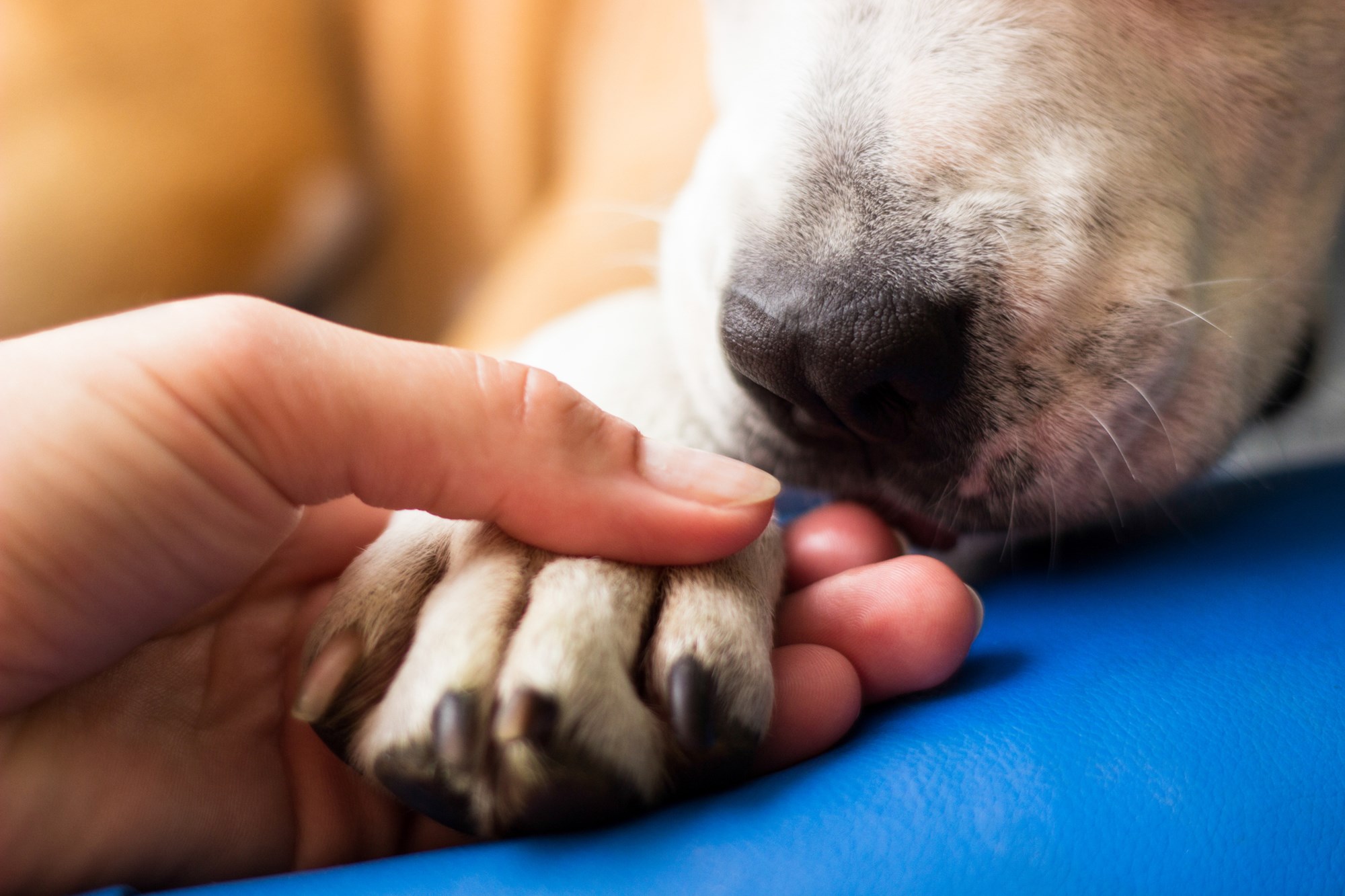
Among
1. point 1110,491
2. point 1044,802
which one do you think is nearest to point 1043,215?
point 1110,491

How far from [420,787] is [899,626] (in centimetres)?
32

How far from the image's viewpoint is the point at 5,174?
5.83 ft

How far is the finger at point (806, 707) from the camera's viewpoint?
64 centimetres

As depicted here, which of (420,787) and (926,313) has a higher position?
(926,313)

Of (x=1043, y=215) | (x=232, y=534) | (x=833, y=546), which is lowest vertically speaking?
(x=833, y=546)

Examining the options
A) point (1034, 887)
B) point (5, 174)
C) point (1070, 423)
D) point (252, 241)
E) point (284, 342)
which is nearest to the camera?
point (1034, 887)

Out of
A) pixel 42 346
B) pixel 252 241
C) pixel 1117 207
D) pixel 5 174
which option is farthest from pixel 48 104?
pixel 1117 207

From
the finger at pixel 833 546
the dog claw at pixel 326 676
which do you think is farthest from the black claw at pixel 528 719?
the finger at pixel 833 546

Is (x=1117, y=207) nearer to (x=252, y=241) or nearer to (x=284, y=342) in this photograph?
(x=284, y=342)

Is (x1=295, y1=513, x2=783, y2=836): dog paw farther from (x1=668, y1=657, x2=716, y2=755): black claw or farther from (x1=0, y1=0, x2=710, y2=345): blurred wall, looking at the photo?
(x1=0, y1=0, x2=710, y2=345): blurred wall

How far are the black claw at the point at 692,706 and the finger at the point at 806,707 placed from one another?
0.07 m

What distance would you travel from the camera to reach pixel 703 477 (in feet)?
2.25

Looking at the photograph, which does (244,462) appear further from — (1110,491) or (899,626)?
(1110,491)

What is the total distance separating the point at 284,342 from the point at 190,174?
1.45m
